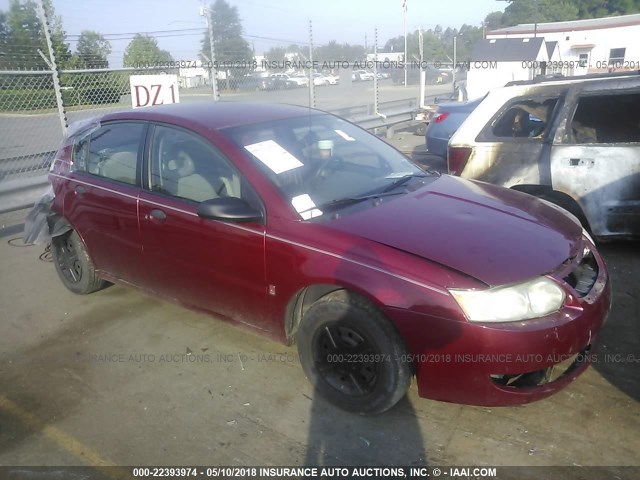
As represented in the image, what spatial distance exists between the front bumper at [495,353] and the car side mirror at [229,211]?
3.31 feet

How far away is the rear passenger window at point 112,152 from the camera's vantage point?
3.95 metres

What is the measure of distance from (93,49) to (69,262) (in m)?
4.63

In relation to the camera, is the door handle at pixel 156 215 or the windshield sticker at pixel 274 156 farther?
the door handle at pixel 156 215

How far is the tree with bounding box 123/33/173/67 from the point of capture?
29.0ft

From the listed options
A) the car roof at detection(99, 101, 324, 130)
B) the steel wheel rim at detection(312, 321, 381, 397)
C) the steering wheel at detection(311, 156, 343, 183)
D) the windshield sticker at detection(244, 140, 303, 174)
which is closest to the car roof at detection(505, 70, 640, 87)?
the car roof at detection(99, 101, 324, 130)

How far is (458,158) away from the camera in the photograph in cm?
539

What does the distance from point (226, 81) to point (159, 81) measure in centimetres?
226

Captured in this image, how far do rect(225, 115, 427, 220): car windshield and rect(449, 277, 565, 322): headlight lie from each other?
1.01m

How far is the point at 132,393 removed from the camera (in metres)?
3.34

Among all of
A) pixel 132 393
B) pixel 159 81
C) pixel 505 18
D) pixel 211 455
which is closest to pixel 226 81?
pixel 159 81

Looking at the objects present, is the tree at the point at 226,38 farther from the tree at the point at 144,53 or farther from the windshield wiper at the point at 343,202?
the windshield wiper at the point at 343,202

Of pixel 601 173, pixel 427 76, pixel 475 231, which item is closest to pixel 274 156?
pixel 475 231

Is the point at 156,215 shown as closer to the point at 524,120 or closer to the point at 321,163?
the point at 321,163

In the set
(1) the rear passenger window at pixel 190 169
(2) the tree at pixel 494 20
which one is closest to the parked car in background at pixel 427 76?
(1) the rear passenger window at pixel 190 169
